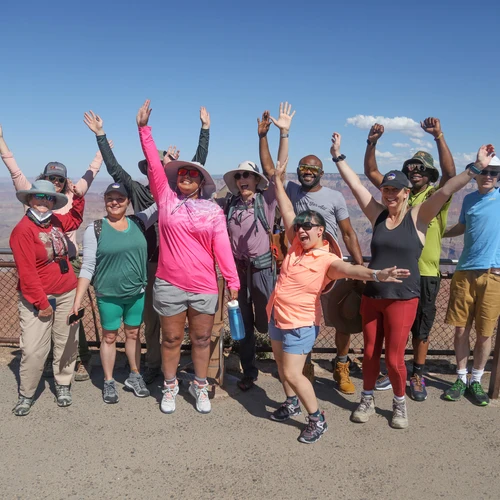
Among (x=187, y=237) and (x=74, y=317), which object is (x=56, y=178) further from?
(x=187, y=237)

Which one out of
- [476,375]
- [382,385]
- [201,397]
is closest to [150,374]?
[201,397]

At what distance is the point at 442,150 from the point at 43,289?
3482 mm

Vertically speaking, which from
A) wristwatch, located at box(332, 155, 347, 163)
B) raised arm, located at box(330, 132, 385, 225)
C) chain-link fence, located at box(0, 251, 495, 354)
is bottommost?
chain-link fence, located at box(0, 251, 495, 354)

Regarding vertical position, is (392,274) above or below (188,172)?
below

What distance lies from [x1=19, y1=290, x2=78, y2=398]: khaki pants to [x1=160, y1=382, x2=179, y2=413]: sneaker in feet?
2.90

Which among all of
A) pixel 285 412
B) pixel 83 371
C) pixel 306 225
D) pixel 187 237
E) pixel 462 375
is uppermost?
pixel 306 225

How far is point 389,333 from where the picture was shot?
3502mm

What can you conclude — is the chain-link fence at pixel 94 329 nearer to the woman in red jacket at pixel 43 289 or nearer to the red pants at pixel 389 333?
the woman in red jacket at pixel 43 289

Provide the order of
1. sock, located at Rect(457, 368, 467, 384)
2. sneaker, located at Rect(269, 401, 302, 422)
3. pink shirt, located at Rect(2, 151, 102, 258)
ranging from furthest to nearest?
sock, located at Rect(457, 368, 467, 384) < pink shirt, located at Rect(2, 151, 102, 258) < sneaker, located at Rect(269, 401, 302, 422)

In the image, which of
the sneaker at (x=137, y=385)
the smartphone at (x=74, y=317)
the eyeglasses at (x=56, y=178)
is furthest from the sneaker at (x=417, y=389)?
the eyeglasses at (x=56, y=178)

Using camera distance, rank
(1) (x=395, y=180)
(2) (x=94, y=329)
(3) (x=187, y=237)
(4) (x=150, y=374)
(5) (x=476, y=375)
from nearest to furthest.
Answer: (1) (x=395, y=180) → (3) (x=187, y=237) → (5) (x=476, y=375) → (4) (x=150, y=374) → (2) (x=94, y=329)

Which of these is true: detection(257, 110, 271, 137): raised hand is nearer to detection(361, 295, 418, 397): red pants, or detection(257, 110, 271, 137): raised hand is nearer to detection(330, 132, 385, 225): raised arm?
detection(330, 132, 385, 225): raised arm

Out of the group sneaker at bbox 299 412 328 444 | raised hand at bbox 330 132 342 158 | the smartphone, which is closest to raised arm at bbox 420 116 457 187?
raised hand at bbox 330 132 342 158

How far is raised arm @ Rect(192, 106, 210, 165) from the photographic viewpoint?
4164 mm
